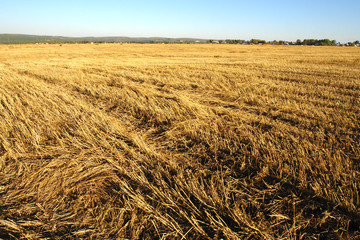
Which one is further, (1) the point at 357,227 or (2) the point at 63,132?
(2) the point at 63,132

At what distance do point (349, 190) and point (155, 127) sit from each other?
2517 mm

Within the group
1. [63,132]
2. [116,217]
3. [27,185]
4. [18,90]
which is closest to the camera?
[116,217]

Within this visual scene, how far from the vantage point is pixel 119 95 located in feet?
16.1

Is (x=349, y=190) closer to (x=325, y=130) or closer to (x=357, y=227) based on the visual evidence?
(x=357, y=227)

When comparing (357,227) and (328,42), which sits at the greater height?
(328,42)

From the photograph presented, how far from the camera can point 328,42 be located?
240 feet

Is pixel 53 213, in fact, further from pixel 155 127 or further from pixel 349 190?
pixel 349 190

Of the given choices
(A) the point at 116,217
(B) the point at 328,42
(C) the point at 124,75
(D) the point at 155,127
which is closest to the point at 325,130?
(D) the point at 155,127

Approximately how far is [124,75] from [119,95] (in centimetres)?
319

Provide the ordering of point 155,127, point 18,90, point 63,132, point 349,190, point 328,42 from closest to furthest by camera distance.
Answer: point 349,190 < point 63,132 < point 155,127 < point 18,90 < point 328,42

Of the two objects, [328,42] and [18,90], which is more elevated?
[328,42]

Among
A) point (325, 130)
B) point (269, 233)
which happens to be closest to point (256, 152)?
point (269, 233)

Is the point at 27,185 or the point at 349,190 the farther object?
the point at 27,185

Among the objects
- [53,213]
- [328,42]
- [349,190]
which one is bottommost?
[53,213]
